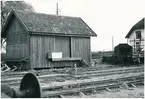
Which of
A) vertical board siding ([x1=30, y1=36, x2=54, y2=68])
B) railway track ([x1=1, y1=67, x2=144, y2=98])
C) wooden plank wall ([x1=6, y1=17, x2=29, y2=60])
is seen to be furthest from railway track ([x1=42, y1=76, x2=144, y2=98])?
wooden plank wall ([x1=6, y1=17, x2=29, y2=60])

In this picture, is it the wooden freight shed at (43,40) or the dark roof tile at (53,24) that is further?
the dark roof tile at (53,24)

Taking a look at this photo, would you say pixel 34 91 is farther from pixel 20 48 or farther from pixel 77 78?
pixel 20 48

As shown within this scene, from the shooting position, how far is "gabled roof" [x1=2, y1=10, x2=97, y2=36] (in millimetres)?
20641

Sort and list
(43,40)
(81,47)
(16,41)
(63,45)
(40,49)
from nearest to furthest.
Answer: (40,49), (43,40), (63,45), (16,41), (81,47)

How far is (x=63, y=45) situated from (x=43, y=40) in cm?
203

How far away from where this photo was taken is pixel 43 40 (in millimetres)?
20891

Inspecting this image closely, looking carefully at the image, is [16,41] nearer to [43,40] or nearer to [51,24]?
[43,40]

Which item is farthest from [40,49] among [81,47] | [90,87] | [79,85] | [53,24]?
[90,87]

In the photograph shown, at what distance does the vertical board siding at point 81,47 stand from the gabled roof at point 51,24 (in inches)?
23.2

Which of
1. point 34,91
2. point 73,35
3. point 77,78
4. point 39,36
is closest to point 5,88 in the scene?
point 34,91

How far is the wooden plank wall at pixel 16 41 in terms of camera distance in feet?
68.8

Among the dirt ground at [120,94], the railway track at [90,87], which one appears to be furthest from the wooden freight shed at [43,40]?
the dirt ground at [120,94]

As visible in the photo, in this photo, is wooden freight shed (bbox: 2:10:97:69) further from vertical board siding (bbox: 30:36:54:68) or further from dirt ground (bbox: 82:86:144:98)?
dirt ground (bbox: 82:86:144:98)

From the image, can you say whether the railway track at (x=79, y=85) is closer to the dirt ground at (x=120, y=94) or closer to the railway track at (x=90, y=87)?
the railway track at (x=90, y=87)
